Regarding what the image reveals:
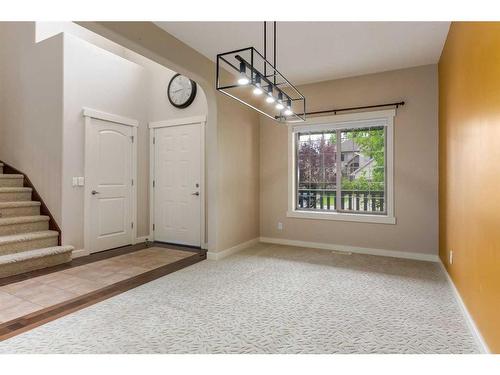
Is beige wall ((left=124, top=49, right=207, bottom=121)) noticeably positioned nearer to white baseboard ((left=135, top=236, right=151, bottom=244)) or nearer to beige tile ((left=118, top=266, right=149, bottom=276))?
white baseboard ((left=135, top=236, right=151, bottom=244))

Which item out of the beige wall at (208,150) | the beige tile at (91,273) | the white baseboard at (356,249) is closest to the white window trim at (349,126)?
the white baseboard at (356,249)

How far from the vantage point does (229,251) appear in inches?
173

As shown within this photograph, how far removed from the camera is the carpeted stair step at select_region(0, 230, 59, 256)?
3609mm

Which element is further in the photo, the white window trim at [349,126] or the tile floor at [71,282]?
the white window trim at [349,126]

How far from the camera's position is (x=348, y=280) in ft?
10.7

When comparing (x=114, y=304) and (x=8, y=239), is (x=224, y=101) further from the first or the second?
(x=8, y=239)

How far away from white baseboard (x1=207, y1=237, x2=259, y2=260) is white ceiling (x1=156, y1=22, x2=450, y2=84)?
8.83 feet

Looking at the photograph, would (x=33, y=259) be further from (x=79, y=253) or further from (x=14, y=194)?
(x=14, y=194)

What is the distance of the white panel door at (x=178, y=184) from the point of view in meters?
4.88

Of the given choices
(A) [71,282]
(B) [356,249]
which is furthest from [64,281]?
(B) [356,249]

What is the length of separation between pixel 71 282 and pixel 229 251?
2.05 meters

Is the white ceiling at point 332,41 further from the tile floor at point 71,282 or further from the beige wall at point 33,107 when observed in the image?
the tile floor at point 71,282

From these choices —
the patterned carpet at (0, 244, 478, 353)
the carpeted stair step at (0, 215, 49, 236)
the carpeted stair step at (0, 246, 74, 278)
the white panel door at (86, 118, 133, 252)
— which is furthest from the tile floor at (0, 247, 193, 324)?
the carpeted stair step at (0, 215, 49, 236)

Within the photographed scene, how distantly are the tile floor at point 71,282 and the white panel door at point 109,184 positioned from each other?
0.62 m
